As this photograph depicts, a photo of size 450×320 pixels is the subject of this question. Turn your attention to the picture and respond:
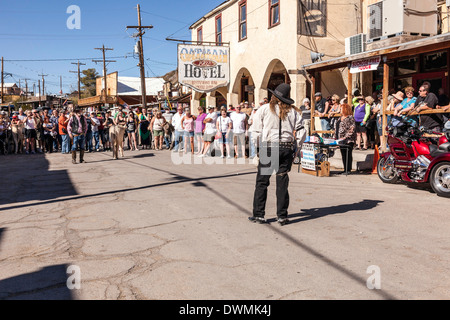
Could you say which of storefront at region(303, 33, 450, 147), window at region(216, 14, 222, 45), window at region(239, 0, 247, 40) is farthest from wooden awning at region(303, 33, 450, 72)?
window at region(216, 14, 222, 45)

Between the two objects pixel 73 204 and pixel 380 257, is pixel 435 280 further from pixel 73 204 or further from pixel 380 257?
pixel 73 204

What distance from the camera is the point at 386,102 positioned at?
12039 millimetres

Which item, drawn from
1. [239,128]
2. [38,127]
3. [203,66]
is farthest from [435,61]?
[38,127]

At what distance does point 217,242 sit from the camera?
5363 millimetres

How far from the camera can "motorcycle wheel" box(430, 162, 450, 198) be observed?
27.2ft

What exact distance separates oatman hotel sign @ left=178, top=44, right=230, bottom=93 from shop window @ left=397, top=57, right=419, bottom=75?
799 centimetres

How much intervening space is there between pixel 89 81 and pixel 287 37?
82341mm

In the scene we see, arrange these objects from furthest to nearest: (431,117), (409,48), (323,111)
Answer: (323,111)
(409,48)
(431,117)

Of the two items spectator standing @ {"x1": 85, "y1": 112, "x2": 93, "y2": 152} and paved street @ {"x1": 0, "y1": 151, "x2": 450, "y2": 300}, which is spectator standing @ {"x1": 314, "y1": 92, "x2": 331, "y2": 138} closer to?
paved street @ {"x1": 0, "y1": 151, "x2": 450, "y2": 300}

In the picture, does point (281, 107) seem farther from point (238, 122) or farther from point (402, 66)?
point (402, 66)

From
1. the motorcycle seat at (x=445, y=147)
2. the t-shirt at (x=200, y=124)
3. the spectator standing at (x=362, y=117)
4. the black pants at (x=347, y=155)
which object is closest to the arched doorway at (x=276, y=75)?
the t-shirt at (x=200, y=124)

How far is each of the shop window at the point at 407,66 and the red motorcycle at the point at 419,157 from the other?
22.5 ft
